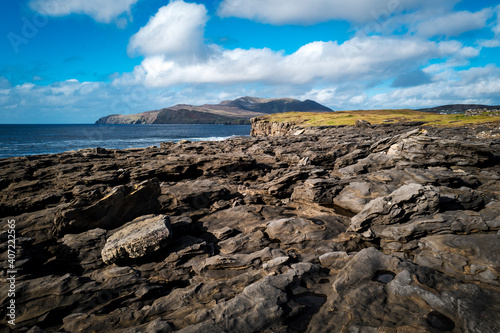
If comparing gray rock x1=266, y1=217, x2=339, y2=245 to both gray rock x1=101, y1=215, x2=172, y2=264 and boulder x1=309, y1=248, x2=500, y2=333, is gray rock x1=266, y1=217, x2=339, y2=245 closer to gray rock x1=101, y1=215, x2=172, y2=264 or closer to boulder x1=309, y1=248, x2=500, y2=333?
boulder x1=309, y1=248, x2=500, y2=333

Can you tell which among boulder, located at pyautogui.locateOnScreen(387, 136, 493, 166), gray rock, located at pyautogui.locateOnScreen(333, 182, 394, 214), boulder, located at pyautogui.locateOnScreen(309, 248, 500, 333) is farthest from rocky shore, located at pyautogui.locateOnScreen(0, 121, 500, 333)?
boulder, located at pyautogui.locateOnScreen(387, 136, 493, 166)

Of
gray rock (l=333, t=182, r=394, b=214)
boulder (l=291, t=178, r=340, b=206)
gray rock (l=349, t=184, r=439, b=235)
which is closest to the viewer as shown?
gray rock (l=349, t=184, r=439, b=235)

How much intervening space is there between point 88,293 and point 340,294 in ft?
37.5

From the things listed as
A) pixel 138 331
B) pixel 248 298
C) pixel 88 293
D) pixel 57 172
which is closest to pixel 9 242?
pixel 88 293

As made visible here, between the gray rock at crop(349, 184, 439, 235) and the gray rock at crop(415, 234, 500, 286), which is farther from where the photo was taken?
the gray rock at crop(349, 184, 439, 235)

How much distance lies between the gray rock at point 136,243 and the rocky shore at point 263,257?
8 centimetres

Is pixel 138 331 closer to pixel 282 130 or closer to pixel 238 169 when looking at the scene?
pixel 238 169

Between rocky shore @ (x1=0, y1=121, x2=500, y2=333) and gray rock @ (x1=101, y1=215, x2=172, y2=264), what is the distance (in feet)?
0.27

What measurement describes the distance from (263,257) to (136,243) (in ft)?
24.0

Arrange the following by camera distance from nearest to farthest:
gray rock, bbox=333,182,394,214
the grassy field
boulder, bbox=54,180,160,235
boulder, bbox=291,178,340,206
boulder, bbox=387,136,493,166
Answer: boulder, bbox=54,180,160,235, gray rock, bbox=333,182,394,214, boulder, bbox=291,178,340,206, boulder, bbox=387,136,493,166, the grassy field

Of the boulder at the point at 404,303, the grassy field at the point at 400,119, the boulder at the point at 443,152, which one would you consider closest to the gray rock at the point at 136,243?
the boulder at the point at 404,303

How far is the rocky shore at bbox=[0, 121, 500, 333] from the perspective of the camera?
9.16m

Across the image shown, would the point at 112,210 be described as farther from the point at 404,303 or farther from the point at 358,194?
the point at 358,194

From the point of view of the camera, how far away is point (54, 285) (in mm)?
11352
